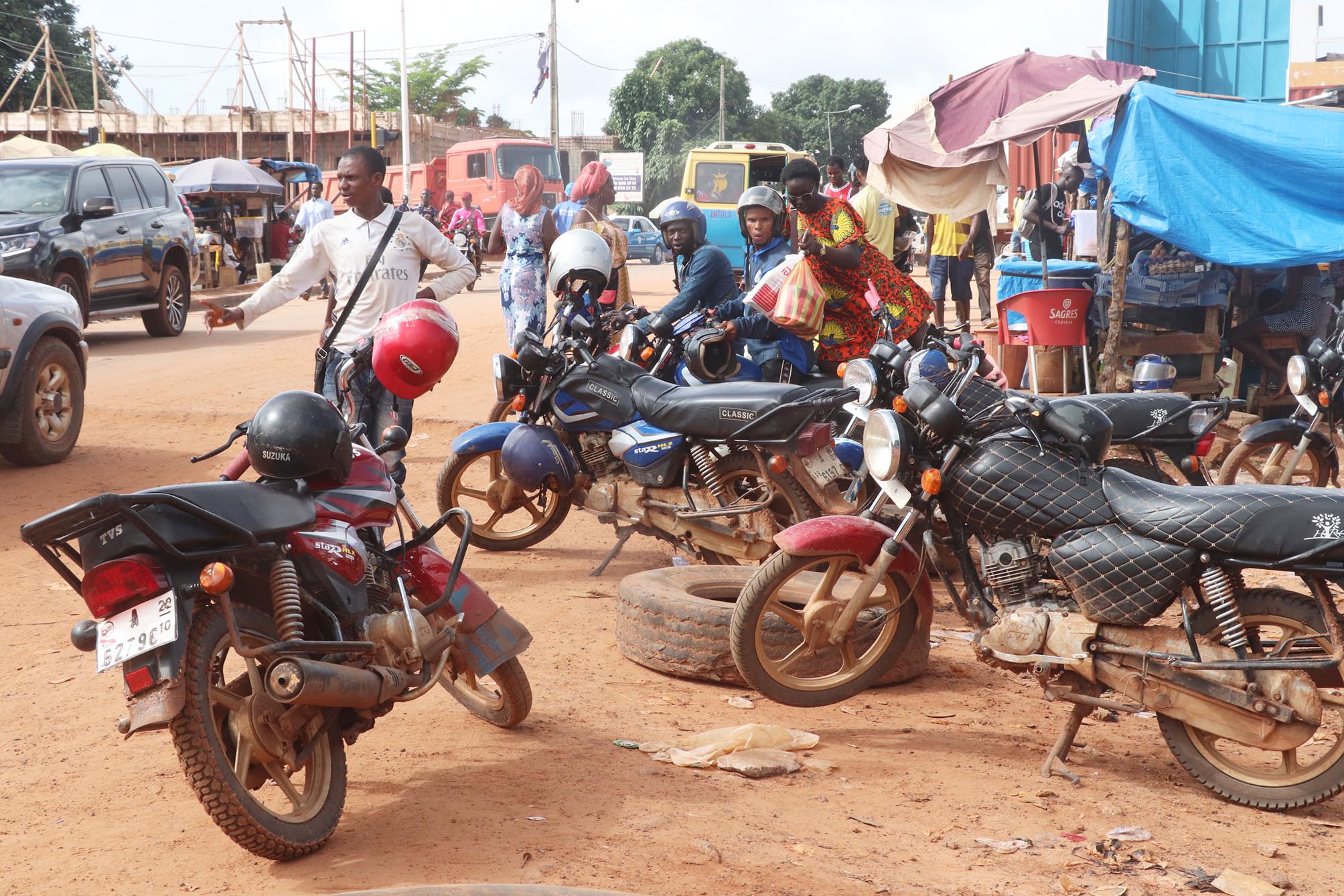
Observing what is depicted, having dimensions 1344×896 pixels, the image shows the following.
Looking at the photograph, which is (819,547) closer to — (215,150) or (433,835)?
(433,835)

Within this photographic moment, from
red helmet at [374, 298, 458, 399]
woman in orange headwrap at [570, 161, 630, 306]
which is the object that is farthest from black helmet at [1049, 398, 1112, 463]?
woman in orange headwrap at [570, 161, 630, 306]

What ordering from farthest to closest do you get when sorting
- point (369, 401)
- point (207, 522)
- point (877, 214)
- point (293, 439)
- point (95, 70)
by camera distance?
point (95, 70), point (877, 214), point (369, 401), point (293, 439), point (207, 522)

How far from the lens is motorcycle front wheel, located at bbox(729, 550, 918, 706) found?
4.11 meters

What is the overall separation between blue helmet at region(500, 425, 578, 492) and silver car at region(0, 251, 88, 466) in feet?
12.9

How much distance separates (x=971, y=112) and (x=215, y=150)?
36.3m

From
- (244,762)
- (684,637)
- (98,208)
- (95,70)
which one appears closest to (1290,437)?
(684,637)

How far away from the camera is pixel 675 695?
4.56 metres

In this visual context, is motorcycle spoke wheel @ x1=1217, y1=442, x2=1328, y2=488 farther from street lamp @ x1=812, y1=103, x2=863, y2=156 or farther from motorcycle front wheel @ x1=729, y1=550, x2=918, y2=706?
street lamp @ x1=812, y1=103, x2=863, y2=156

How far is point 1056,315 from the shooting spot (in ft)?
30.4

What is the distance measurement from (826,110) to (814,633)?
67537mm

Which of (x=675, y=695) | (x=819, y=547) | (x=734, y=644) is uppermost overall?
(x=819, y=547)

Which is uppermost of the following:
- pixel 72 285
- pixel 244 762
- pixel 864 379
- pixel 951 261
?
pixel 951 261

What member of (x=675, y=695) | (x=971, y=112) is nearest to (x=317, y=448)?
(x=675, y=695)

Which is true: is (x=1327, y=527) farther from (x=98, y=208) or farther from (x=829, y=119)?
(x=829, y=119)
